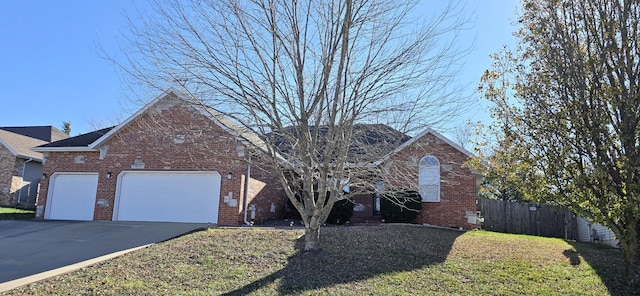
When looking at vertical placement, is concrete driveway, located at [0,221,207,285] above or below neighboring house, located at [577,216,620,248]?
below

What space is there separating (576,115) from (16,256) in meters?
12.2

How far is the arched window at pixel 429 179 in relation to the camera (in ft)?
53.5

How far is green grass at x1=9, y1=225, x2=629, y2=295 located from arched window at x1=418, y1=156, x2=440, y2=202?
16.9 feet

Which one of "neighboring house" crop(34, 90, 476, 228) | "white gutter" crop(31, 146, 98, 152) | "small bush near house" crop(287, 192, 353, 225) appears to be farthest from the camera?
"white gutter" crop(31, 146, 98, 152)

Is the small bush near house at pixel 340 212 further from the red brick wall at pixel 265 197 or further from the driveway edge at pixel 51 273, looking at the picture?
the driveway edge at pixel 51 273

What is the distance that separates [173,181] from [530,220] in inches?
596

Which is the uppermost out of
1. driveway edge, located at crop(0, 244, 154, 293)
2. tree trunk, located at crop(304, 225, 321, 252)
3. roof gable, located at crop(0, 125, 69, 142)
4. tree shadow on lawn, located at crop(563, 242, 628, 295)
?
roof gable, located at crop(0, 125, 69, 142)

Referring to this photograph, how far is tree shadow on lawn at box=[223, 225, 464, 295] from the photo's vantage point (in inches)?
306

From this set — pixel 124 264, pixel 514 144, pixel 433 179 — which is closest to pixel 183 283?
pixel 124 264

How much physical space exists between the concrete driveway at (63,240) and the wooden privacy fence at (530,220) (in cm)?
1278

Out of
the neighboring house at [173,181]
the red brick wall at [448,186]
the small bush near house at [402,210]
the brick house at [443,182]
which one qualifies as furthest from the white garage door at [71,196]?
the red brick wall at [448,186]

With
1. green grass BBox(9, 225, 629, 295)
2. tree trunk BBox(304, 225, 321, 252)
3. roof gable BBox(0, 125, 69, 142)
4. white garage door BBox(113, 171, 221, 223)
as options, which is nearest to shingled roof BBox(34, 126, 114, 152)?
white garage door BBox(113, 171, 221, 223)

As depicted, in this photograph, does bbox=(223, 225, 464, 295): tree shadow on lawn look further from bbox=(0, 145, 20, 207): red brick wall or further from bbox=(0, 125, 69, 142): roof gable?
bbox=(0, 125, 69, 142): roof gable

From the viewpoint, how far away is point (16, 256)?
9641 millimetres
